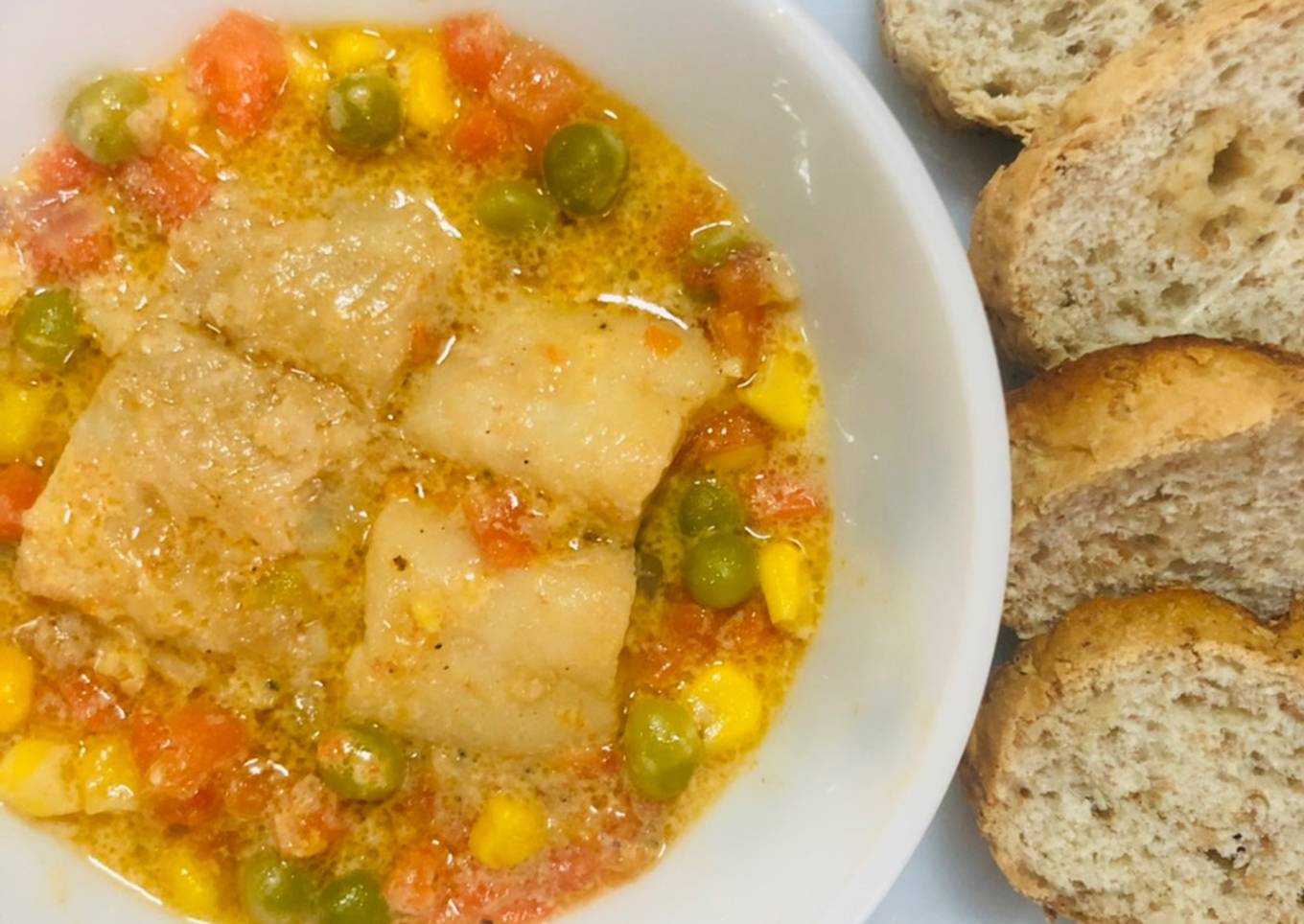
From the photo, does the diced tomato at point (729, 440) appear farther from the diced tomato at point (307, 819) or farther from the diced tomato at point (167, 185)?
the diced tomato at point (167, 185)

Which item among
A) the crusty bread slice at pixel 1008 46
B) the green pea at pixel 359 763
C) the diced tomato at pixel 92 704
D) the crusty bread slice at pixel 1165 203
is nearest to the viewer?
the crusty bread slice at pixel 1165 203

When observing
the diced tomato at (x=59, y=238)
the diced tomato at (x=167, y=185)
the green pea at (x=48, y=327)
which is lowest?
the green pea at (x=48, y=327)

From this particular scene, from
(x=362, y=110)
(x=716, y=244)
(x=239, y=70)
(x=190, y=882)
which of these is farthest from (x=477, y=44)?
(x=190, y=882)

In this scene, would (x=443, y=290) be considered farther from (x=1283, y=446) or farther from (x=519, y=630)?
(x=1283, y=446)

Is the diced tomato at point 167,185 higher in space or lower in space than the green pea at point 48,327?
higher

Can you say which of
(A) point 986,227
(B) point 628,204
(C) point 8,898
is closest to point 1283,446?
(A) point 986,227

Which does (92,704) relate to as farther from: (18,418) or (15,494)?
(18,418)

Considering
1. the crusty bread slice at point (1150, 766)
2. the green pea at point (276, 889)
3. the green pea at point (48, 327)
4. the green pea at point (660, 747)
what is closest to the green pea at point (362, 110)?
the green pea at point (48, 327)

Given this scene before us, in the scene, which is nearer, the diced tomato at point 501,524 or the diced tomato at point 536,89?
the diced tomato at point 501,524
